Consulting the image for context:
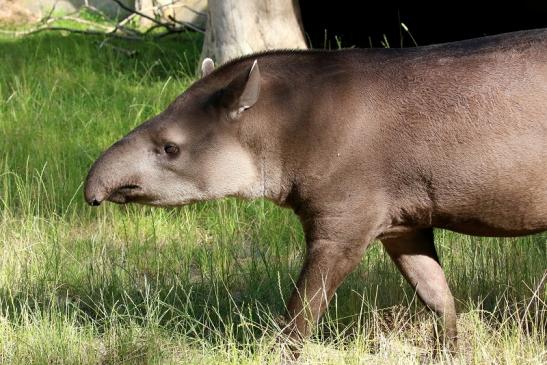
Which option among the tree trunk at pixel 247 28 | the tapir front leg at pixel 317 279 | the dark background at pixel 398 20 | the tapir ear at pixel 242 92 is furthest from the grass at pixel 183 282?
the dark background at pixel 398 20

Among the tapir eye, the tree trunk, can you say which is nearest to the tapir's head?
the tapir eye

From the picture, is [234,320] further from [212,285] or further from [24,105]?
[24,105]

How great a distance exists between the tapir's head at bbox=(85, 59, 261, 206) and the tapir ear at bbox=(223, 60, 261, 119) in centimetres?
1

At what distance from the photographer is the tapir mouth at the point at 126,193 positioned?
16.5 ft

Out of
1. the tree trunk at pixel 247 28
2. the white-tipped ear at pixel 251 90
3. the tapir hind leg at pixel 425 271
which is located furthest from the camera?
the tree trunk at pixel 247 28

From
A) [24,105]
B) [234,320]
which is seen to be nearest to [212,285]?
[234,320]

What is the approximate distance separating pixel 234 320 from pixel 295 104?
1.40 meters

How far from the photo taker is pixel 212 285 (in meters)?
6.04

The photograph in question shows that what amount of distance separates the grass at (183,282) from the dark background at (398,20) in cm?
386

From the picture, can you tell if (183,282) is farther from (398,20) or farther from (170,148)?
(398,20)

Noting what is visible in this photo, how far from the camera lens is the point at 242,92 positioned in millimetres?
4883

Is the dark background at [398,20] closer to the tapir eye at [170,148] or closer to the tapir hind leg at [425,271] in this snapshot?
the tapir hind leg at [425,271]

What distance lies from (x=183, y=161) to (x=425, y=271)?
132 centimetres

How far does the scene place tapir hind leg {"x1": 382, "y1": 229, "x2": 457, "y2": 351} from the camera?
5.31 m
